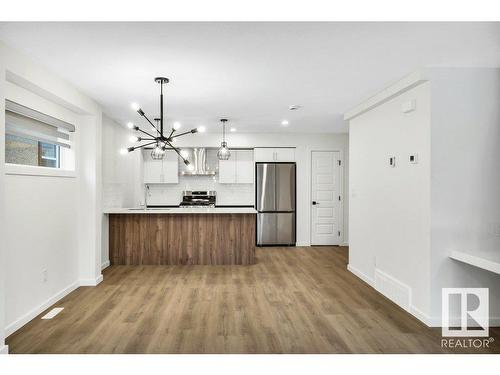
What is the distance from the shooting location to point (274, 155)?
7.64m

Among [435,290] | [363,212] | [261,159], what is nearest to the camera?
[435,290]

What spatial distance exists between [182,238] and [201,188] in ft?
7.48

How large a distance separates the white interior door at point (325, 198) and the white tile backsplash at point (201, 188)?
1487 millimetres

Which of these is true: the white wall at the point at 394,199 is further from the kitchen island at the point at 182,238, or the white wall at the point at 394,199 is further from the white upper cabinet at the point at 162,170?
the white upper cabinet at the point at 162,170

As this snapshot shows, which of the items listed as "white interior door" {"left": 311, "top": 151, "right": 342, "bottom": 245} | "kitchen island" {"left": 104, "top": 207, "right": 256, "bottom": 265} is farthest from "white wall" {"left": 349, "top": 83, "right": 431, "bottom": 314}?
"white interior door" {"left": 311, "top": 151, "right": 342, "bottom": 245}

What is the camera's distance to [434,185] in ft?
10.6

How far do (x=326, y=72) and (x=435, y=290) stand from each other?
239 centimetres

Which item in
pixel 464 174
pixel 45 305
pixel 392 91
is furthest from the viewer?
pixel 392 91

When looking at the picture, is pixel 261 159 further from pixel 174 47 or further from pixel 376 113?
pixel 174 47

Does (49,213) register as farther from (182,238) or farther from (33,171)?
(182,238)

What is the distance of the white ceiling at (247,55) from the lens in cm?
248

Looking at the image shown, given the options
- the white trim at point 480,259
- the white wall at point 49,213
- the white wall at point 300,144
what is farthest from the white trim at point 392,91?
the white wall at point 49,213

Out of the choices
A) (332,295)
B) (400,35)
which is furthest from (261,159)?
(400,35)

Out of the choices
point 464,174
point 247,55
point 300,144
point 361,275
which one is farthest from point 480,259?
point 300,144
